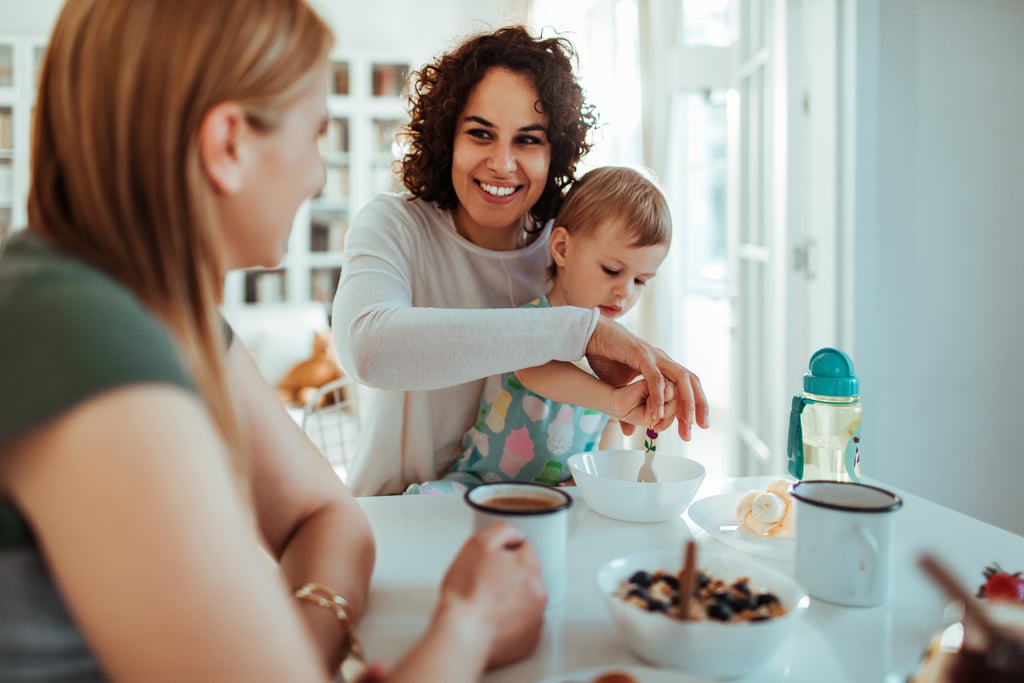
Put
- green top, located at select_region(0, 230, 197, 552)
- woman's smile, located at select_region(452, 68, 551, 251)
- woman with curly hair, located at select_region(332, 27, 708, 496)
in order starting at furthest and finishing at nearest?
woman's smile, located at select_region(452, 68, 551, 251) < woman with curly hair, located at select_region(332, 27, 708, 496) < green top, located at select_region(0, 230, 197, 552)

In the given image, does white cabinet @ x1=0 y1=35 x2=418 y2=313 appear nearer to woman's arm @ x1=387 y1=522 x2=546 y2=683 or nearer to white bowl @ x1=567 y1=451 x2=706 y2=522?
white bowl @ x1=567 y1=451 x2=706 y2=522

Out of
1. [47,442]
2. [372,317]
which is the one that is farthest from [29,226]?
[372,317]

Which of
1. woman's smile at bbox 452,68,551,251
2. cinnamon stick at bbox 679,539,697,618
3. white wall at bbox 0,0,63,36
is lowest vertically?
cinnamon stick at bbox 679,539,697,618

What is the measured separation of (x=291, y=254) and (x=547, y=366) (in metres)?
4.42

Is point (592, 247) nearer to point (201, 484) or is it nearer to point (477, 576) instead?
point (477, 576)

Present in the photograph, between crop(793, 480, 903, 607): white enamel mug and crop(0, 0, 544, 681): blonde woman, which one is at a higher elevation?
crop(0, 0, 544, 681): blonde woman

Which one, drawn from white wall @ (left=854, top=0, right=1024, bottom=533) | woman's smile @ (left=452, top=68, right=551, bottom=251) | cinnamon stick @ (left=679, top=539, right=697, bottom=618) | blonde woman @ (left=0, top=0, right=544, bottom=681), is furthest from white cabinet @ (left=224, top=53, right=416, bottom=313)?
cinnamon stick @ (left=679, top=539, right=697, bottom=618)

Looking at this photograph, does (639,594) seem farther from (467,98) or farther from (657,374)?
(467,98)

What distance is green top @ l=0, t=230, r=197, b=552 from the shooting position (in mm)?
459

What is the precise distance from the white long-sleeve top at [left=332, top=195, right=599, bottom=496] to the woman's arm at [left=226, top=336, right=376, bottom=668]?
13.0 inches

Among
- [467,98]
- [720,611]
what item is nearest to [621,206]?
[467,98]

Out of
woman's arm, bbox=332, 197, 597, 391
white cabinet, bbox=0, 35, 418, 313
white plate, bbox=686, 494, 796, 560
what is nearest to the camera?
white plate, bbox=686, 494, 796, 560

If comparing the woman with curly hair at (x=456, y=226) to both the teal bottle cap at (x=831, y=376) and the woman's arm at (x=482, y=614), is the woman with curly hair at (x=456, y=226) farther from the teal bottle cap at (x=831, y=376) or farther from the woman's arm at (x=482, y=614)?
the woman's arm at (x=482, y=614)

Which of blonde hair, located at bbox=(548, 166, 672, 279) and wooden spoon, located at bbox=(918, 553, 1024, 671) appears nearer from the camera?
wooden spoon, located at bbox=(918, 553, 1024, 671)
